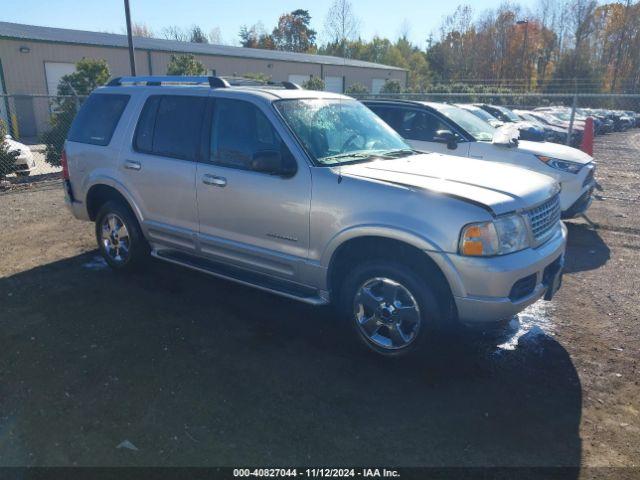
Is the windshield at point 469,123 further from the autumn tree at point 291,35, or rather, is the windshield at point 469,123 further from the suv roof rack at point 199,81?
the autumn tree at point 291,35

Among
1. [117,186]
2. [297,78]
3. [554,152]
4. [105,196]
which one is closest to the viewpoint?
[117,186]

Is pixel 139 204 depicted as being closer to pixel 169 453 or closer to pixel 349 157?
pixel 349 157

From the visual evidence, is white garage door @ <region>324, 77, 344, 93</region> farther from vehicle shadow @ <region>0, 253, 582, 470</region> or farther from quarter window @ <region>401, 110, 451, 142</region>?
vehicle shadow @ <region>0, 253, 582, 470</region>

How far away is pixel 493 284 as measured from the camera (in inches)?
133

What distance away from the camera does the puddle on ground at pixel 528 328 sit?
14.1ft

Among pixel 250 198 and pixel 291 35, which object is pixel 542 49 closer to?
pixel 291 35

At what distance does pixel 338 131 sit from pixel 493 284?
198 centimetres

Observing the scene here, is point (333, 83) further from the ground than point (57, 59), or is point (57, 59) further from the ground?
point (57, 59)

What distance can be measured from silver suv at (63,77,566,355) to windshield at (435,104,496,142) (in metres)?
3.11

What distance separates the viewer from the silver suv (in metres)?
3.49

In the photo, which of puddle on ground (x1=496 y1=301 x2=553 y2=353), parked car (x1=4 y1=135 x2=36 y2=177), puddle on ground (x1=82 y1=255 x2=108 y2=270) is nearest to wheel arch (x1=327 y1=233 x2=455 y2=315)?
puddle on ground (x1=496 y1=301 x2=553 y2=353)

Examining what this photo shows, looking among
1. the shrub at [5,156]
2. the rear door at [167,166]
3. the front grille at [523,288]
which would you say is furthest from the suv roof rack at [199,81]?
the shrub at [5,156]

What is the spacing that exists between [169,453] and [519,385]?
239 cm

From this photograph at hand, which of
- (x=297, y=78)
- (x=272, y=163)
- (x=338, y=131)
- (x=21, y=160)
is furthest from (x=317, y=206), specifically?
(x=297, y=78)
